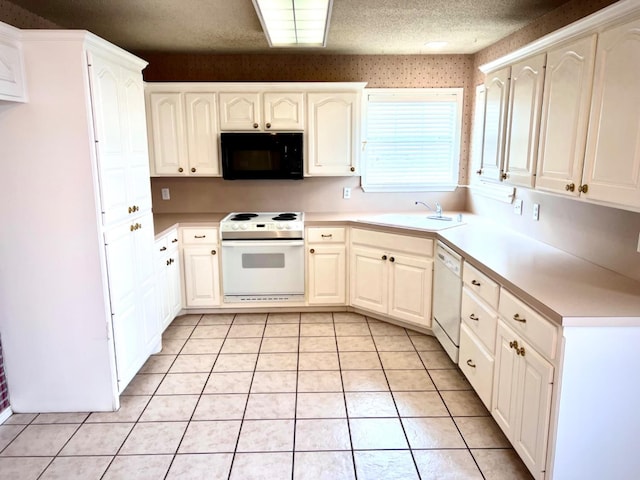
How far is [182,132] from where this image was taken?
408cm

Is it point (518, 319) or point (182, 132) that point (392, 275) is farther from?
point (182, 132)

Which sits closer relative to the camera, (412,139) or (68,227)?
(68,227)

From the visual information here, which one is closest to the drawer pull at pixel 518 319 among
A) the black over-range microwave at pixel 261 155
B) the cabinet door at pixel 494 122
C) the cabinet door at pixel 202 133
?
the cabinet door at pixel 494 122

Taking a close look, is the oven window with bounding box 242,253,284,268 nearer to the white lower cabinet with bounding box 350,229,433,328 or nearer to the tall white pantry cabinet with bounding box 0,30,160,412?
the white lower cabinet with bounding box 350,229,433,328

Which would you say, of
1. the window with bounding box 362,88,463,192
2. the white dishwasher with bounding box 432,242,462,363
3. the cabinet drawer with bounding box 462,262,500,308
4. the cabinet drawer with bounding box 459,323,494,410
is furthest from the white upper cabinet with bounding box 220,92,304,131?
the cabinet drawer with bounding box 459,323,494,410

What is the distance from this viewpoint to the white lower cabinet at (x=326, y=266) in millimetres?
4043

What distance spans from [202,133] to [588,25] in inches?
121

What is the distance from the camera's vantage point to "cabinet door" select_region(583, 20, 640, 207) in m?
1.75

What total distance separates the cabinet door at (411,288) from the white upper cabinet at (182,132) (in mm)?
1864

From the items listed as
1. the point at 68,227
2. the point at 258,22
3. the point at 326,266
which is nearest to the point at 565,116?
the point at 258,22

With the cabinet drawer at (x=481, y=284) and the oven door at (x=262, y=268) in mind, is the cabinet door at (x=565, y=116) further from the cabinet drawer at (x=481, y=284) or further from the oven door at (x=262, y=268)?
the oven door at (x=262, y=268)

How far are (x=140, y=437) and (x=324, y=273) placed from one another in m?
2.10

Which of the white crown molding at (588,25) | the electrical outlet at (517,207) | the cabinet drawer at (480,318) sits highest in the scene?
the white crown molding at (588,25)

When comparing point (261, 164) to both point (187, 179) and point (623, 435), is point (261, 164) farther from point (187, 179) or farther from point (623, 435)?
point (623, 435)
